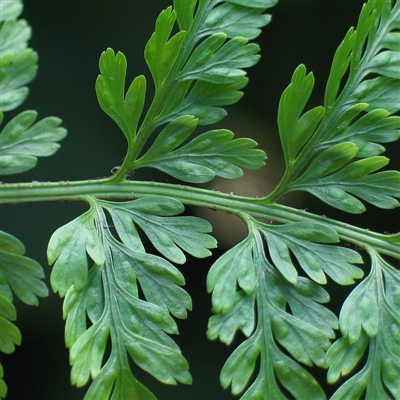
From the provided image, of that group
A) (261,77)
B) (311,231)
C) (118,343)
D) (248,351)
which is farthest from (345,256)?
(261,77)

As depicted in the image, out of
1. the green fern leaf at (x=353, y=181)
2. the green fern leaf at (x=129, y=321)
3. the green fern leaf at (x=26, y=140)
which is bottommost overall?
the green fern leaf at (x=129, y=321)

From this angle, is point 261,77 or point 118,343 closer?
point 118,343

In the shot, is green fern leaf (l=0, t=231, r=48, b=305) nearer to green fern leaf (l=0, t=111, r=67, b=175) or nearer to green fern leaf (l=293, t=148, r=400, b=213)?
green fern leaf (l=0, t=111, r=67, b=175)

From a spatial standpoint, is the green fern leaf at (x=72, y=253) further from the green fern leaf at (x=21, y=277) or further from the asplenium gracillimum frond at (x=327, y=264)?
the asplenium gracillimum frond at (x=327, y=264)

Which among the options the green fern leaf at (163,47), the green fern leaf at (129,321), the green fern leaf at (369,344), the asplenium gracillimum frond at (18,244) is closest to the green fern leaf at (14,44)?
the asplenium gracillimum frond at (18,244)

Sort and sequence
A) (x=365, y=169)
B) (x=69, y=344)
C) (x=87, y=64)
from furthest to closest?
(x=87, y=64) < (x=365, y=169) < (x=69, y=344)

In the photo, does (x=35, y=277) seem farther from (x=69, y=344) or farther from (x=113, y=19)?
(x=113, y=19)
